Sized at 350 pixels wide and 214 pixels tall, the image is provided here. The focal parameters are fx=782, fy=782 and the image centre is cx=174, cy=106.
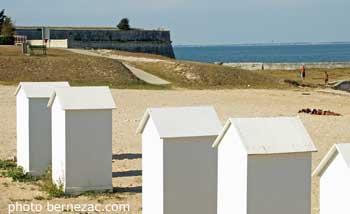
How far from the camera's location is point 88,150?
37.9 ft

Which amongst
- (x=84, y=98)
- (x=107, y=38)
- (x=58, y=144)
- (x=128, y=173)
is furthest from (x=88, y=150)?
(x=107, y=38)

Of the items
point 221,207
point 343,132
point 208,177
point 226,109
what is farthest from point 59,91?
point 226,109

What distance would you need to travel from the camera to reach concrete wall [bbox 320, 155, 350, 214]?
6.86 metres

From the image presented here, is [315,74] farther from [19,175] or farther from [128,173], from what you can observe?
[19,175]

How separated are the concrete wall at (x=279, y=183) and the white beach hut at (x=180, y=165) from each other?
163 centimetres

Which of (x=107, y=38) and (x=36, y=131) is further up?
(x=107, y=38)

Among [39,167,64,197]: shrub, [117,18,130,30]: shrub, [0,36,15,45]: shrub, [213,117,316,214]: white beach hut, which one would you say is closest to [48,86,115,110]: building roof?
[39,167,64,197]: shrub

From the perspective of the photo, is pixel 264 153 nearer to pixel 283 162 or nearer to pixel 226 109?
pixel 283 162

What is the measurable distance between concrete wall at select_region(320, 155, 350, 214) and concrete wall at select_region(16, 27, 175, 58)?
189ft

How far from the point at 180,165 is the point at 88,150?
9.18 ft

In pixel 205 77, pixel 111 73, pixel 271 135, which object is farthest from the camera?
pixel 205 77

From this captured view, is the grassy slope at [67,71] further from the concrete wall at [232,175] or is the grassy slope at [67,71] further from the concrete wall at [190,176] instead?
the concrete wall at [232,175]

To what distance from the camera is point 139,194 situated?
1152 centimetres

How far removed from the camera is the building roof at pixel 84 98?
37.8ft
